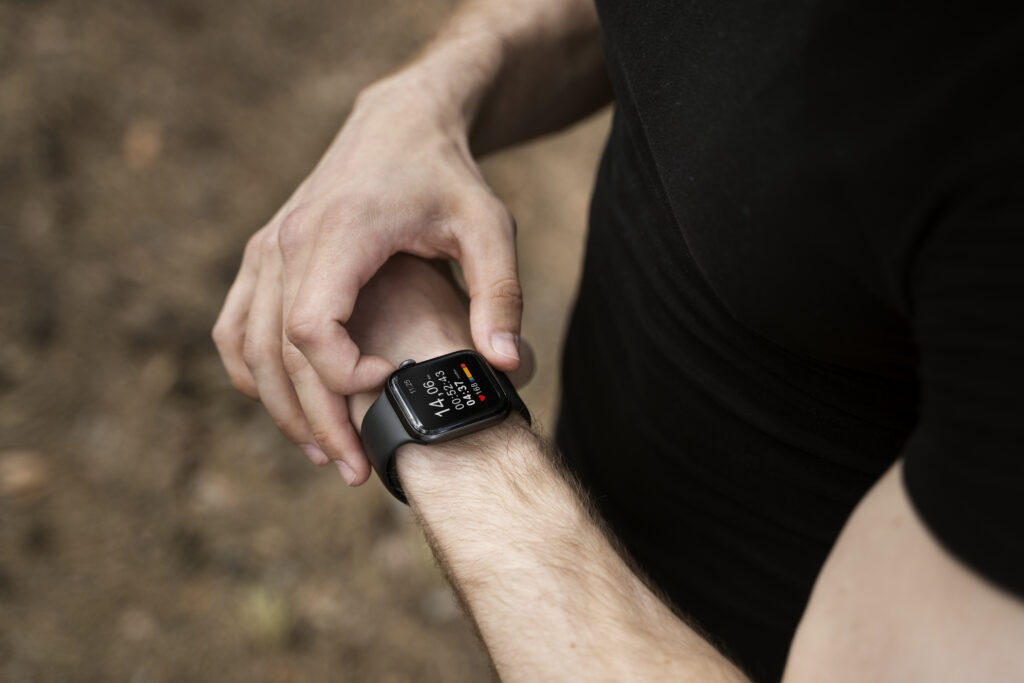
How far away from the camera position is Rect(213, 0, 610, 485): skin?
3.29 ft

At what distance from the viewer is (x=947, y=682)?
1.76 ft

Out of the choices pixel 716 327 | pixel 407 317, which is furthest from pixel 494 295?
pixel 716 327

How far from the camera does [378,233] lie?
1.03 m

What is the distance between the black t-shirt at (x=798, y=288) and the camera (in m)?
0.54

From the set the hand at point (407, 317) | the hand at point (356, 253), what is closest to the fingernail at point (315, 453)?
the hand at point (356, 253)

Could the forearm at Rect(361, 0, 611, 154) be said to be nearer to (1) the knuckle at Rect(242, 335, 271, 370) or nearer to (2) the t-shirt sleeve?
(1) the knuckle at Rect(242, 335, 271, 370)

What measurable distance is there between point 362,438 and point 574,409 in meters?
0.53

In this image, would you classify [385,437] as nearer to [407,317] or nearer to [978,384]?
[407,317]

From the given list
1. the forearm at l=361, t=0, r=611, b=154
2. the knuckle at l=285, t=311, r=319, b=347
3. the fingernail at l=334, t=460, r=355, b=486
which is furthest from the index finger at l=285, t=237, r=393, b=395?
the forearm at l=361, t=0, r=611, b=154

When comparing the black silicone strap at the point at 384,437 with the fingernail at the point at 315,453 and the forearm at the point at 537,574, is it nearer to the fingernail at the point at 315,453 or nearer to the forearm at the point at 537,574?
the forearm at the point at 537,574

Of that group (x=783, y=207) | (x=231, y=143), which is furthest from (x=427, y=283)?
(x=231, y=143)

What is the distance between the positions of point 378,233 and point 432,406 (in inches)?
9.3

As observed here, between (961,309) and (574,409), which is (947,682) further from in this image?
(574,409)

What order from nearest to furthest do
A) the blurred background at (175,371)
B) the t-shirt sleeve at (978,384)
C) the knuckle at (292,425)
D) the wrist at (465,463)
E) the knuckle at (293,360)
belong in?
the t-shirt sleeve at (978,384) < the wrist at (465,463) < the knuckle at (293,360) < the knuckle at (292,425) < the blurred background at (175,371)
